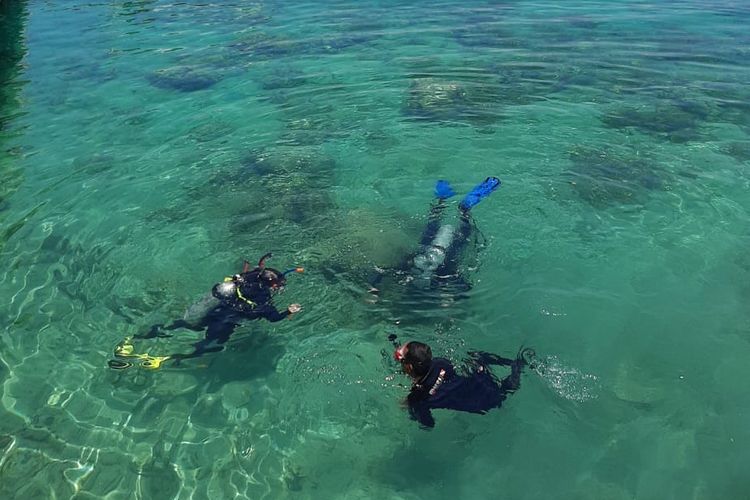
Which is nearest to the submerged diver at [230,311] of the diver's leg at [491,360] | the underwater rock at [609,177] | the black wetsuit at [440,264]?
the black wetsuit at [440,264]

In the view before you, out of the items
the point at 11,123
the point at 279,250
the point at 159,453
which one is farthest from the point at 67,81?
the point at 159,453

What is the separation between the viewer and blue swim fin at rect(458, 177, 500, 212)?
8788mm

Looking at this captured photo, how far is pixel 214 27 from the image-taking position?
20422 mm

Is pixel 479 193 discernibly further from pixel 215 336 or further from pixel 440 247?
pixel 215 336

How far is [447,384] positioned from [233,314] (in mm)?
2807

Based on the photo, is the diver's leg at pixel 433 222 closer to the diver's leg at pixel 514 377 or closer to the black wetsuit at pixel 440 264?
the black wetsuit at pixel 440 264

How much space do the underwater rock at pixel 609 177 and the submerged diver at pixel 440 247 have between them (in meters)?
1.76

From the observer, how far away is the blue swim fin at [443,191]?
9344 millimetres

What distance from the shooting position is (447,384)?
5059mm

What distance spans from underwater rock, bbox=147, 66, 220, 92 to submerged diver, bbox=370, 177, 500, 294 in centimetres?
937

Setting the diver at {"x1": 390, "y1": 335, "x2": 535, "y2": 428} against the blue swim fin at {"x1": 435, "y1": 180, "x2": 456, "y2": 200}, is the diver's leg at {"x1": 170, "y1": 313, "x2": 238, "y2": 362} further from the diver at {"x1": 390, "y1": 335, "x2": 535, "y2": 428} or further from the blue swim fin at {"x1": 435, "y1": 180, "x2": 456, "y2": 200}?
the blue swim fin at {"x1": 435, "y1": 180, "x2": 456, "y2": 200}

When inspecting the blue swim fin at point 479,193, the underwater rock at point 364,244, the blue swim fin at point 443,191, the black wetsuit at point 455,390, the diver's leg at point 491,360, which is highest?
the black wetsuit at point 455,390

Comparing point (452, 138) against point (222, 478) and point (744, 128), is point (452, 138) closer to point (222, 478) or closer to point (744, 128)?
point (744, 128)

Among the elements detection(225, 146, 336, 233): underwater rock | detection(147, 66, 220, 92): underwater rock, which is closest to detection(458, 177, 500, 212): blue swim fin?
detection(225, 146, 336, 233): underwater rock
